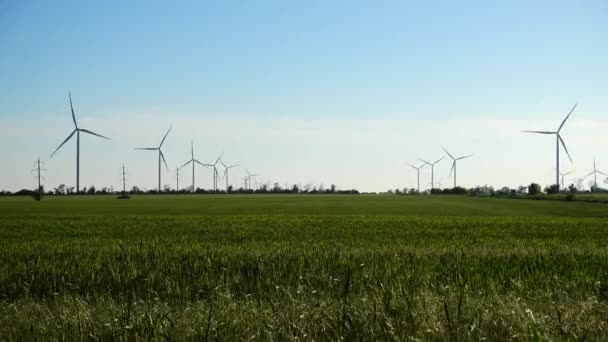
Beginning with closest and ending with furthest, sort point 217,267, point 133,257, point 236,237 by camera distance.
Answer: point 217,267
point 133,257
point 236,237

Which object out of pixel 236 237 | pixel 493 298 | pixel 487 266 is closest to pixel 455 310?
pixel 493 298

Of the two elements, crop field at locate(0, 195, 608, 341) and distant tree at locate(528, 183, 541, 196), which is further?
distant tree at locate(528, 183, 541, 196)

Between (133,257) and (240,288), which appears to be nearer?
(240,288)

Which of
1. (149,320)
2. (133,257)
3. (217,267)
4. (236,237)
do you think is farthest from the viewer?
(236,237)

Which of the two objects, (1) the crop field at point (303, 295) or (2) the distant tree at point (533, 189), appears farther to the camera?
(2) the distant tree at point (533, 189)

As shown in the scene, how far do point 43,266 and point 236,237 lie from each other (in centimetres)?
1305

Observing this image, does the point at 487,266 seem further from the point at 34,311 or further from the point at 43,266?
the point at 43,266

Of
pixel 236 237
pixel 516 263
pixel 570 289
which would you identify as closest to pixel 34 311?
pixel 570 289

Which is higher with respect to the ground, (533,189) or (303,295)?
(533,189)

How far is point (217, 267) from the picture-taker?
44.5 ft

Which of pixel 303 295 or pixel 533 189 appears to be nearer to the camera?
pixel 303 295

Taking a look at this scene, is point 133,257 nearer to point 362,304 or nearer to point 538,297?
point 362,304

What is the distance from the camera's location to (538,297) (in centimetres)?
972

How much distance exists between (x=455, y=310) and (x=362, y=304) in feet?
4.75
